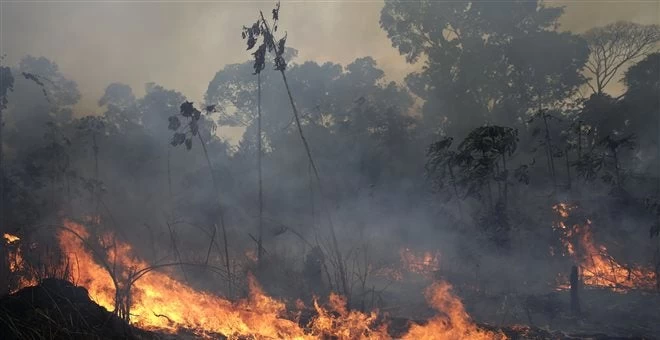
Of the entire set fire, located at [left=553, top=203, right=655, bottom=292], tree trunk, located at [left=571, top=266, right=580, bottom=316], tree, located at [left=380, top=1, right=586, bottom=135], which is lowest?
tree trunk, located at [left=571, top=266, right=580, bottom=316]

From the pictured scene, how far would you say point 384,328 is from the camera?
10289 millimetres

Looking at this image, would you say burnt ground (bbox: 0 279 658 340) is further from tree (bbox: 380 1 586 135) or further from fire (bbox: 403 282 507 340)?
tree (bbox: 380 1 586 135)

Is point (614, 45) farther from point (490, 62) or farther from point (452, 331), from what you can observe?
point (452, 331)

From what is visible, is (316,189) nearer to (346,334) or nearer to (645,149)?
(346,334)

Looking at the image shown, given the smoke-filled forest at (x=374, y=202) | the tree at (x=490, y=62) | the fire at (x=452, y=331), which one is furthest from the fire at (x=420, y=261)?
the tree at (x=490, y=62)

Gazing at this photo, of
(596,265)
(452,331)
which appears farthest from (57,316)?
(596,265)

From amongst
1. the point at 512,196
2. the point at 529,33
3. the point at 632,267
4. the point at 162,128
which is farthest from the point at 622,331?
the point at 162,128

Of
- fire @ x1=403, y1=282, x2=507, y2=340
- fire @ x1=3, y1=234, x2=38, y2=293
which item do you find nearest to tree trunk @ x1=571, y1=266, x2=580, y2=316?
fire @ x1=403, y1=282, x2=507, y2=340

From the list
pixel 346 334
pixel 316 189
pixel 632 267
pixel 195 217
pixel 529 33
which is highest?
pixel 529 33

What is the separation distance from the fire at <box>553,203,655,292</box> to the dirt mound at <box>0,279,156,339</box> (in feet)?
40.8

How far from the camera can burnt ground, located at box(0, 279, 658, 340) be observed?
25.2ft

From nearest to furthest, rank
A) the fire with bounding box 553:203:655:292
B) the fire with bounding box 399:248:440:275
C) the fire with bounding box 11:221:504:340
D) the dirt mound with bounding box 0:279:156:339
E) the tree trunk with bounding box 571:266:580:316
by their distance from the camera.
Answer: the dirt mound with bounding box 0:279:156:339
the fire with bounding box 11:221:504:340
the tree trunk with bounding box 571:266:580:316
the fire with bounding box 553:203:655:292
the fire with bounding box 399:248:440:275

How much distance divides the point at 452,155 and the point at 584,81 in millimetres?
17900

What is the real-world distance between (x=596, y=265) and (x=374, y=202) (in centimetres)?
897
